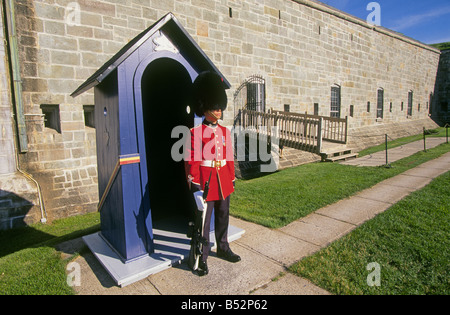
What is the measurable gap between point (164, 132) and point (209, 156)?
172 cm

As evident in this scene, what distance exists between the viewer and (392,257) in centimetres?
332

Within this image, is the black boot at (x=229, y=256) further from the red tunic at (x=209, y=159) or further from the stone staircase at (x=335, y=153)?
the stone staircase at (x=335, y=153)

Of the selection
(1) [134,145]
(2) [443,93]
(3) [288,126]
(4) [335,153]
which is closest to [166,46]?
(1) [134,145]

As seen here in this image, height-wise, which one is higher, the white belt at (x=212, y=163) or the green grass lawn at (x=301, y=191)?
the white belt at (x=212, y=163)

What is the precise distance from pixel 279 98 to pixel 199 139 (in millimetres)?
9044

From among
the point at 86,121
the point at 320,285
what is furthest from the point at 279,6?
the point at 320,285

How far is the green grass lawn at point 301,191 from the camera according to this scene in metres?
5.09

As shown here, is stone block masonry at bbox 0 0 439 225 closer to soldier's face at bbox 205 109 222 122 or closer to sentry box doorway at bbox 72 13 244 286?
sentry box doorway at bbox 72 13 244 286

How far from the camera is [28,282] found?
10.3ft

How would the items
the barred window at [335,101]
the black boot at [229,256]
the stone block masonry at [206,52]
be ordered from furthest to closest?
the barred window at [335,101], the stone block masonry at [206,52], the black boot at [229,256]

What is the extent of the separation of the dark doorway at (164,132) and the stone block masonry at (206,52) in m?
2.89

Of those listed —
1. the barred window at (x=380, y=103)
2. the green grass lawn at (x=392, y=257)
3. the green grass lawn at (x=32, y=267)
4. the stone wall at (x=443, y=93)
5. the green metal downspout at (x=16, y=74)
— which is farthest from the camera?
the stone wall at (x=443, y=93)

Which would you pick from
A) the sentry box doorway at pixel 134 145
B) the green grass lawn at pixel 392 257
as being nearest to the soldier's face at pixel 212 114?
the sentry box doorway at pixel 134 145

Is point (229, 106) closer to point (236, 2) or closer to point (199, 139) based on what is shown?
point (236, 2)
